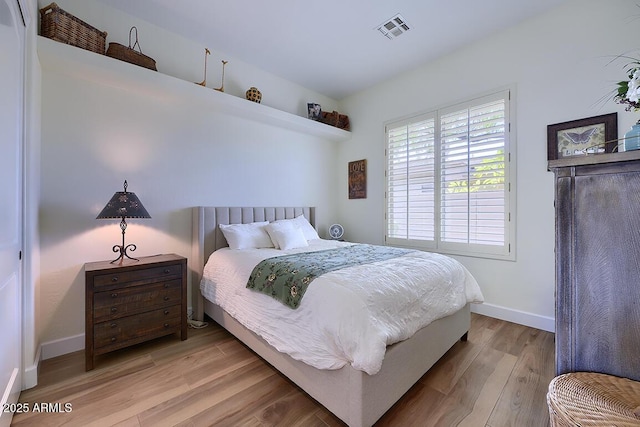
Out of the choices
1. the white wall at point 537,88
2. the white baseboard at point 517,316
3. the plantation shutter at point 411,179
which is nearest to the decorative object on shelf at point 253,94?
the plantation shutter at point 411,179

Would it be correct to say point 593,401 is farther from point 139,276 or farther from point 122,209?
point 122,209

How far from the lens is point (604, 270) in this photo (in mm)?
829

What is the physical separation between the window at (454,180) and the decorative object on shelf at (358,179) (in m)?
0.42

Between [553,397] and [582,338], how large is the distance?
24 centimetres

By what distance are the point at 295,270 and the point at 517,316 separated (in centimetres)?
249

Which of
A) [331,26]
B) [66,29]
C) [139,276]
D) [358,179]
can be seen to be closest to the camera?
[66,29]

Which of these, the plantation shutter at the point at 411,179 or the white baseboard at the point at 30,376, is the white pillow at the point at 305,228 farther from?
the white baseboard at the point at 30,376

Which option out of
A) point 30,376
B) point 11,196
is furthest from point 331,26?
point 30,376

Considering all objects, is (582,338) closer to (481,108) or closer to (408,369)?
(408,369)

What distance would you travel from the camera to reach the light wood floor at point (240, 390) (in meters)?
1.45

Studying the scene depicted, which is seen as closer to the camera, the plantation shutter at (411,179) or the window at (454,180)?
the window at (454,180)

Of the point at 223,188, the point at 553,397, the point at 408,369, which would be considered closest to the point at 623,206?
the point at 553,397

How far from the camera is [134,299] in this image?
2080 millimetres

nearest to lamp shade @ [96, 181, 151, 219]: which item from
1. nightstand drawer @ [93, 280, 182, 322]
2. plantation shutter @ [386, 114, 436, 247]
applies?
nightstand drawer @ [93, 280, 182, 322]
